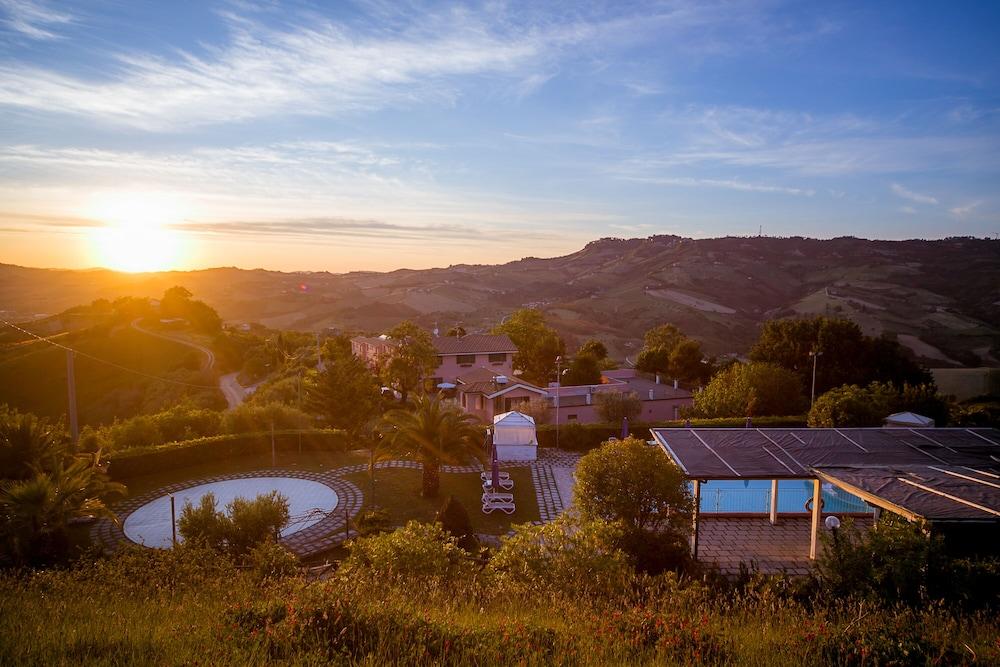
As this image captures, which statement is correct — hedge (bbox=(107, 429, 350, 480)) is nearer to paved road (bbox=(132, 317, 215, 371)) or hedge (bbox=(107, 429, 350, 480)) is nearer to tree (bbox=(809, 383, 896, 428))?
tree (bbox=(809, 383, 896, 428))

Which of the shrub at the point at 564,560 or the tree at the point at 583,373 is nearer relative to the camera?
the shrub at the point at 564,560

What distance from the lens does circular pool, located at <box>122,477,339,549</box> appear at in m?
14.8

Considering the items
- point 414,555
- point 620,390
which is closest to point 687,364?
point 620,390

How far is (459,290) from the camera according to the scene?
12938 cm

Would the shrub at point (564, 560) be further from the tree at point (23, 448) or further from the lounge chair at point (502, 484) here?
the tree at point (23, 448)

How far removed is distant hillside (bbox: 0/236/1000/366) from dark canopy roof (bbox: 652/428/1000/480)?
188 ft

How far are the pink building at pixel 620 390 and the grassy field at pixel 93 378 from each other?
26.5 metres

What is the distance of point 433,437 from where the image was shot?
59.3 ft

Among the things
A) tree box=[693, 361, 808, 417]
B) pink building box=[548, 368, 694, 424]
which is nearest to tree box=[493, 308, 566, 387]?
pink building box=[548, 368, 694, 424]

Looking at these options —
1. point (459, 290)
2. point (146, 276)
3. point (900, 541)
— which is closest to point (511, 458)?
point (900, 541)

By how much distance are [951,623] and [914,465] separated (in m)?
11.0

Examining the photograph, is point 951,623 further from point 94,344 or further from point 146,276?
point 146,276

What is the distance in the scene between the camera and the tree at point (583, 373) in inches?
1506

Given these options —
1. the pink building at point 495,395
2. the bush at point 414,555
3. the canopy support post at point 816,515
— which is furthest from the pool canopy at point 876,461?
the pink building at point 495,395
